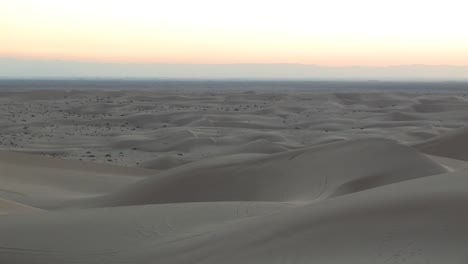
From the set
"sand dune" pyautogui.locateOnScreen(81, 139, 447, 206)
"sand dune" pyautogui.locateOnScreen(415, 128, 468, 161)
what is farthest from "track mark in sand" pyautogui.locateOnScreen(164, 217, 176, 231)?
"sand dune" pyautogui.locateOnScreen(415, 128, 468, 161)

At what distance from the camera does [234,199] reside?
245 inches

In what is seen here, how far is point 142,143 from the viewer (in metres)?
12.8

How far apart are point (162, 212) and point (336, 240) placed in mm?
1593

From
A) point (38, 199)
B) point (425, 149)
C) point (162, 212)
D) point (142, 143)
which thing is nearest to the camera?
point (162, 212)

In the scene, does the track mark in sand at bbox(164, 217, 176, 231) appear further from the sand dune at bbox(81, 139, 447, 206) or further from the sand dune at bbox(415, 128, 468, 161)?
the sand dune at bbox(415, 128, 468, 161)

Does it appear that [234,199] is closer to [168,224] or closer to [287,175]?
[287,175]

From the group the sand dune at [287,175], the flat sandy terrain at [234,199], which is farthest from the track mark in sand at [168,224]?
the sand dune at [287,175]

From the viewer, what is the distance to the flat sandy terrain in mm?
3145

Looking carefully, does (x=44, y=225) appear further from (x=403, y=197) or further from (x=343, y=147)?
(x=343, y=147)

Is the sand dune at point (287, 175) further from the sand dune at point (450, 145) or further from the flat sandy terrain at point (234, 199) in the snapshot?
the sand dune at point (450, 145)

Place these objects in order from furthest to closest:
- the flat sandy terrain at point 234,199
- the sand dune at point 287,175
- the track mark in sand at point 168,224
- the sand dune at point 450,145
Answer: the sand dune at point 450,145 → the sand dune at point 287,175 → the track mark in sand at point 168,224 → the flat sandy terrain at point 234,199

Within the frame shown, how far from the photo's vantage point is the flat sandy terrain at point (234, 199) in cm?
314

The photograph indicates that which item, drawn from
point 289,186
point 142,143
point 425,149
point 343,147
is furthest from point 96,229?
point 142,143

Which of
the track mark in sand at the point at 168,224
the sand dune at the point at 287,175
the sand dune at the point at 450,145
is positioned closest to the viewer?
the track mark in sand at the point at 168,224
